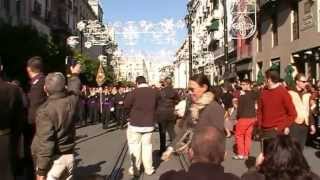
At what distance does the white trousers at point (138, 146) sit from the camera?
39.8ft

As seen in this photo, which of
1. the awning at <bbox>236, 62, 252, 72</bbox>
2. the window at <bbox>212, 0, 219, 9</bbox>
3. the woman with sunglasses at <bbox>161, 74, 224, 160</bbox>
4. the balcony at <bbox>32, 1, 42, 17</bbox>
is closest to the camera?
the woman with sunglasses at <bbox>161, 74, 224, 160</bbox>

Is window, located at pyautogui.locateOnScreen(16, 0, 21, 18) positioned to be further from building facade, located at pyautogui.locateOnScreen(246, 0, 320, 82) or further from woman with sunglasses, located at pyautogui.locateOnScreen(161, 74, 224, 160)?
woman with sunglasses, located at pyautogui.locateOnScreen(161, 74, 224, 160)

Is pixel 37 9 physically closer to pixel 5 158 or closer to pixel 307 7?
pixel 307 7

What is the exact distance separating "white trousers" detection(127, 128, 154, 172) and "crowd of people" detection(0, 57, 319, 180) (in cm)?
2

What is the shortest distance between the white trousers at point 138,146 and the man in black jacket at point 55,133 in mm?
4419

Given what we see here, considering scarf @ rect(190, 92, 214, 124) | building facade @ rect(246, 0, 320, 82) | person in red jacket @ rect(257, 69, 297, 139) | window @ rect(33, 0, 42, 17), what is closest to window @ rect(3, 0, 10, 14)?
window @ rect(33, 0, 42, 17)

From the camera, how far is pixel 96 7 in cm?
12825

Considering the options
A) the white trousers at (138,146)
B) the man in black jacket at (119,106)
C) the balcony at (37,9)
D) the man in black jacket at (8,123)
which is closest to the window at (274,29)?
the man in black jacket at (119,106)

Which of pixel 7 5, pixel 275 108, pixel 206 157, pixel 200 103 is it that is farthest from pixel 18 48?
pixel 206 157

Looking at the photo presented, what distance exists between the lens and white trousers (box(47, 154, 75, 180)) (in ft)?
24.4

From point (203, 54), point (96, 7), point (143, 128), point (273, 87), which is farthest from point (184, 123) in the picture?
point (96, 7)

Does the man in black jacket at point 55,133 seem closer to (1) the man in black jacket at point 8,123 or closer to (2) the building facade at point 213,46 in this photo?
(1) the man in black jacket at point 8,123

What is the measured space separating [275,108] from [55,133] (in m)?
4.10

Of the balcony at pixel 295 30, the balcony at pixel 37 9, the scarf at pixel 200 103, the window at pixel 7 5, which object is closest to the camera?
the scarf at pixel 200 103
